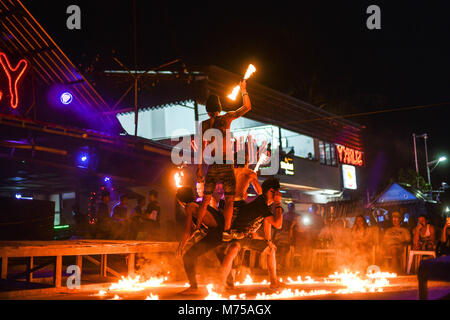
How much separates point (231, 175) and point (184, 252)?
129 cm

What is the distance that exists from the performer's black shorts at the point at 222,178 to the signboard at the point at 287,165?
17.9 metres

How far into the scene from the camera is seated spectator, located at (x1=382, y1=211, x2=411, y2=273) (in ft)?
38.4

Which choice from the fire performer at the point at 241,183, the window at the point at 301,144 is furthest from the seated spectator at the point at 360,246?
the window at the point at 301,144

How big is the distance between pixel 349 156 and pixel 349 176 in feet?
7.71

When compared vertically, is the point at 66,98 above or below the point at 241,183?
above

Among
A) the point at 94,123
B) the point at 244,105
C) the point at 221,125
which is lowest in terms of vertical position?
the point at 221,125

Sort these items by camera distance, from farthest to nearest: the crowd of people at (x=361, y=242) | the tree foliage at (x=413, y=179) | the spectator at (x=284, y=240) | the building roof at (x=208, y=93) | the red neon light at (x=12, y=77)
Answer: the tree foliage at (x=413, y=179) → the building roof at (x=208, y=93) → the spectator at (x=284, y=240) → the crowd of people at (x=361, y=242) → the red neon light at (x=12, y=77)

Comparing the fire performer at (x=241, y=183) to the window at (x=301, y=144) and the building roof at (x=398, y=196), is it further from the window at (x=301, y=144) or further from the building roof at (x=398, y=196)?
the window at (x=301, y=144)

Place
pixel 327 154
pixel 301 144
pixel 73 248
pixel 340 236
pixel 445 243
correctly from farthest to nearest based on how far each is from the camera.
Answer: pixel 327 154, pixel 301 144, pixel 340 236, pixel 445 243, pixel 73 248

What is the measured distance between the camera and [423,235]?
11.6 meters

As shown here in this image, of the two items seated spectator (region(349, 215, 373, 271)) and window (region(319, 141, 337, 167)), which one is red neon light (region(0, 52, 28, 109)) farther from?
window (region(319, 141, 337, 167))

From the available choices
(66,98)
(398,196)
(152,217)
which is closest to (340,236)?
(152,217)

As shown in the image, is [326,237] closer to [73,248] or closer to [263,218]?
[263,218]

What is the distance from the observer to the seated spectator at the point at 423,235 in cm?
1145
